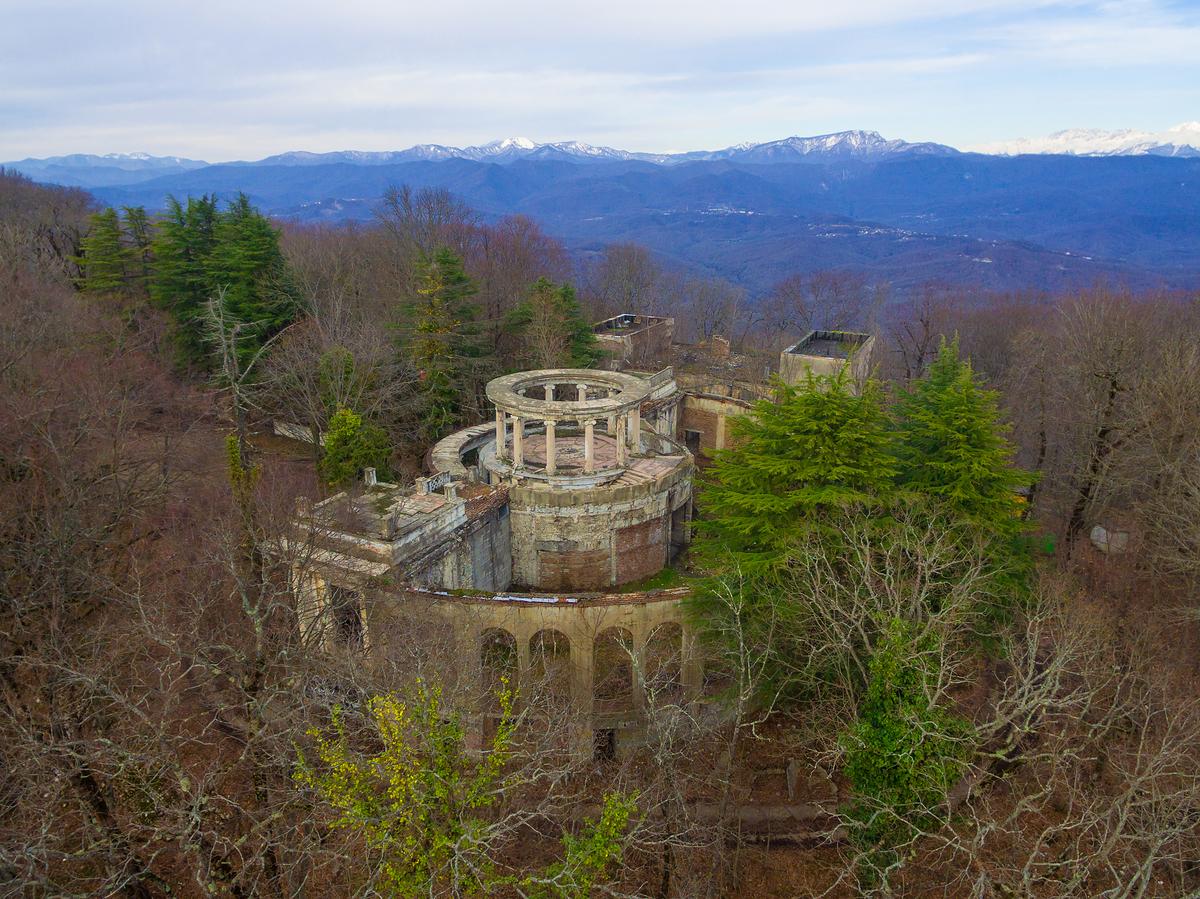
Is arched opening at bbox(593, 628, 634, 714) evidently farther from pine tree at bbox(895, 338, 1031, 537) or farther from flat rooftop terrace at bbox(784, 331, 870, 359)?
flat rooftop terrace at bbox(784, 331, 870, 359)

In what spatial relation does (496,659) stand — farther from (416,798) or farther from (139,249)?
(139,249)

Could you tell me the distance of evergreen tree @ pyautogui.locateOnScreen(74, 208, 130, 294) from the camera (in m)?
41.4

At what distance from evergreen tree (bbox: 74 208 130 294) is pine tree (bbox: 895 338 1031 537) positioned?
41870 mm

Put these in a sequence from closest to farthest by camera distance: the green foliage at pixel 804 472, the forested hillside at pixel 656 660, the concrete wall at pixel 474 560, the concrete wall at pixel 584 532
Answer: the forested hillside at pixel 656 660 < the green foliage at pixel 804 472 < the concrete wall at pixel 474 560 < the concrete wall at pixel 584 532

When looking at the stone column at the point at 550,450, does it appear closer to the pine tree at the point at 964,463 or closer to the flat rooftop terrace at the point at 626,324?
the pine tree at the point at 964,463

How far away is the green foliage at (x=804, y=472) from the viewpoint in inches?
731

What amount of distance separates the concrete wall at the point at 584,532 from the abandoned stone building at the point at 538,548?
0.16 ft

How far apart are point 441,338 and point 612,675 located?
17806 mm

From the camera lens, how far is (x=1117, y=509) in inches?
1241

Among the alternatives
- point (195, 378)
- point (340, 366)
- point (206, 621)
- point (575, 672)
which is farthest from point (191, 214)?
point (575, 672)

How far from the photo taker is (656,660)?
2320cm

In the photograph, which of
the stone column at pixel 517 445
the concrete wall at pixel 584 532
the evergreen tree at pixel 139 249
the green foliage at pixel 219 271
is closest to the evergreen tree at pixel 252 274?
the green foliage at pixel 219 271

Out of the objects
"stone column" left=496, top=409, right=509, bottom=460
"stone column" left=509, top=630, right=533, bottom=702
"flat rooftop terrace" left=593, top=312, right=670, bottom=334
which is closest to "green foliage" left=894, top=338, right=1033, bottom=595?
"stone column" left=509, top=630, right=533, bottom=702

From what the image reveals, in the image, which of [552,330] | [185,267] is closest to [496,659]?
[552,330]
